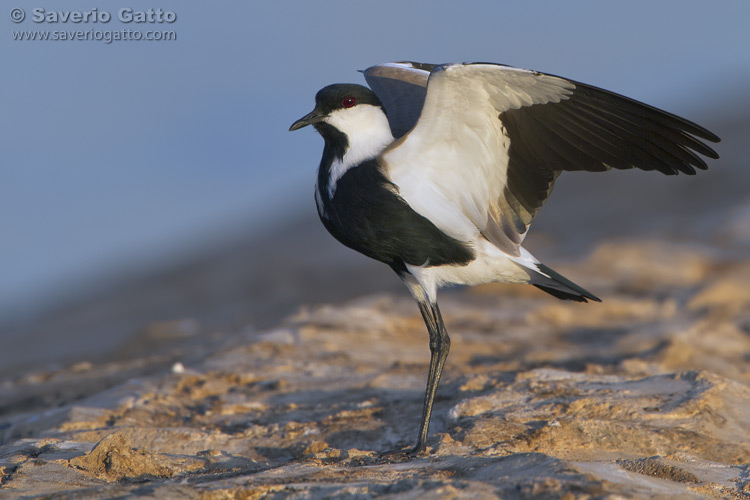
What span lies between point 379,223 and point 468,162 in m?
0.61

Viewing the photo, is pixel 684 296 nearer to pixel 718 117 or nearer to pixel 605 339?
pixel 605 339

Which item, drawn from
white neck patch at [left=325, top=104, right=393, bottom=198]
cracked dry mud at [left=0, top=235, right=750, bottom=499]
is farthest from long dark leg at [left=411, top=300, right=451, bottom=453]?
white neck patch at [left=325, top=104, right=393, bottom=198]

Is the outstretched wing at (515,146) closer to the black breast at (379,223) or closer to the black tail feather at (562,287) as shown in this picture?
the black breast at (379,223)

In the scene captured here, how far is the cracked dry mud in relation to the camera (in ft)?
12.3

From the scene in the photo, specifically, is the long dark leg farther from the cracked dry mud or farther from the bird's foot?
the bird's foot

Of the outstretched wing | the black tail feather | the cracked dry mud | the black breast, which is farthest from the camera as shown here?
the black tail feather

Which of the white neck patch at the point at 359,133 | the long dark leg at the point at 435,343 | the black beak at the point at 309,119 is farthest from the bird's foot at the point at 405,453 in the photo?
the black beak at the point at 309,119

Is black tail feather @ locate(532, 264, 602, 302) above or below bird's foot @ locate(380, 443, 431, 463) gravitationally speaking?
above

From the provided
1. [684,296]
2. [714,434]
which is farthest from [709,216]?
[714,434]

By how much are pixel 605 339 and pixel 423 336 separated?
1673 millimetres

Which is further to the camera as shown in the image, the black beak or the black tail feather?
the black tail feather

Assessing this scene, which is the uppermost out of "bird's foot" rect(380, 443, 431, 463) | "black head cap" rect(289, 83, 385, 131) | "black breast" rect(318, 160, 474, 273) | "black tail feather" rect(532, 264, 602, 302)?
"black head cap" rect(289, 83, 385, 131)

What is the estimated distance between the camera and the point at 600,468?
12.4 feet

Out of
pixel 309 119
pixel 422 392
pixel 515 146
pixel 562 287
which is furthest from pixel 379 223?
pixel 422 392
